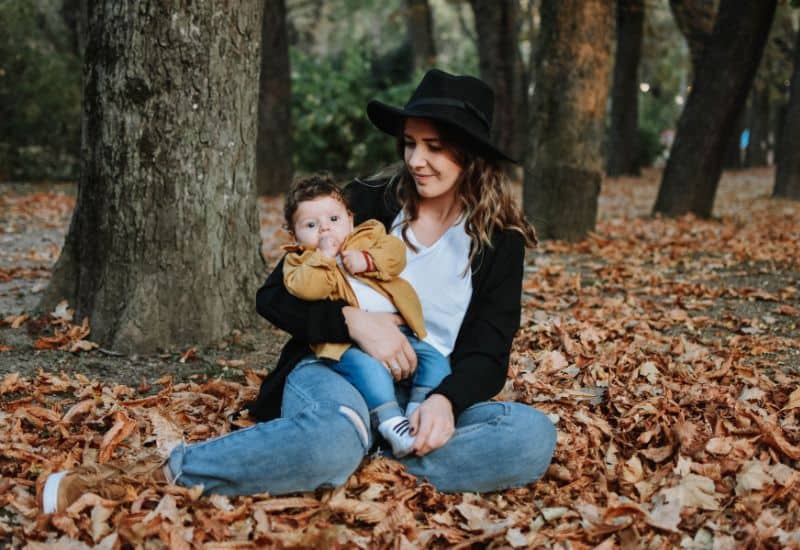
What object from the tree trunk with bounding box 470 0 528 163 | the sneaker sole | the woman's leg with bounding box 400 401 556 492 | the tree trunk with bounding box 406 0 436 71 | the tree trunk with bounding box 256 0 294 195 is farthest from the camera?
the tree trunk with bounding box 406 0 436 71

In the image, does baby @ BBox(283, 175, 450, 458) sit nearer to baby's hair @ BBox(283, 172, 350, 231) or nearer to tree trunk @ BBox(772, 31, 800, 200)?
baby's hair @ BBox(283, 172, 350, 231)

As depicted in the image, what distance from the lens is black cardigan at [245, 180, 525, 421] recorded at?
10.3ft

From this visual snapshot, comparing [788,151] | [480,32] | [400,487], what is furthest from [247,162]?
[788,151]

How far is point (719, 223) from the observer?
1028cm

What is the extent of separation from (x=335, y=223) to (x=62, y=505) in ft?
4.74

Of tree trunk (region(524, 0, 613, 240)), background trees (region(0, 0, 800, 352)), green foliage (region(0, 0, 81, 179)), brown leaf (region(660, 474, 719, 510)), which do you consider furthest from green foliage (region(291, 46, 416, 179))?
brown leaf (region(660, 474, 719, 510))

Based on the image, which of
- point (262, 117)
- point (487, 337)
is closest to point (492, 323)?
point (487, 337)

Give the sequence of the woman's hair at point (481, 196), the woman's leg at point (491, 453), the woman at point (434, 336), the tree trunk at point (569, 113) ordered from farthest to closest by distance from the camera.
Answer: the tree trunk at point (569, 113) < the woman's hair at point (481, 196) < the woman's leg at point (491, 453) < the woman at point (434, 336)

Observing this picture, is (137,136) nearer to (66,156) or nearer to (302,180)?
(302,180)

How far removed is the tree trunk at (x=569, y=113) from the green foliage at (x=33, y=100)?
26.8ft

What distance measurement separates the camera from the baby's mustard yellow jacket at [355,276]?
3121 mm

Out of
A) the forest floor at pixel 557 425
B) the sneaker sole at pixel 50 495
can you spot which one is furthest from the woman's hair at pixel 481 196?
the sneaker sole at pixel 50 495

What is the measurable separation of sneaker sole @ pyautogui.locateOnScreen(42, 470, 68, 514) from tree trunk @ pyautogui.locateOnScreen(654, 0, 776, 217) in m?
9.08

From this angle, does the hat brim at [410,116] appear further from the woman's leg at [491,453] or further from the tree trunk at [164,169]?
the tree trunk at [164,169]
